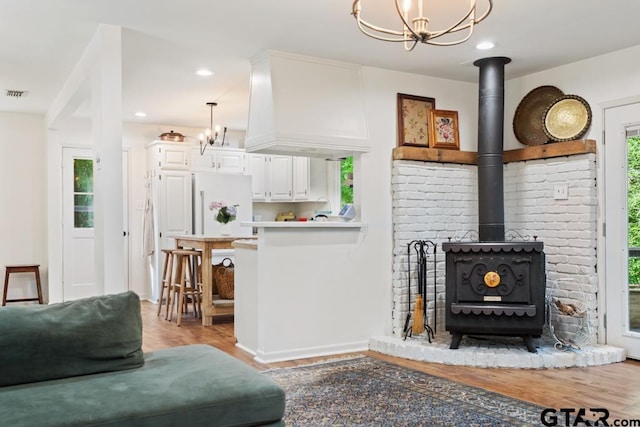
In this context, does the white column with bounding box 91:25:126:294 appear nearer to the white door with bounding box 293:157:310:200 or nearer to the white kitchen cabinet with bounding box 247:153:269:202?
the white kitchen cabinet with bounding box 247:153:269:202

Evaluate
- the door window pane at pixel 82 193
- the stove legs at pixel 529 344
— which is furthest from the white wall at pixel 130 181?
the stove legs at pixel 529 344

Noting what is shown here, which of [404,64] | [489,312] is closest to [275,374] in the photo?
[489,312]

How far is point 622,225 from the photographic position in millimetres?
4398

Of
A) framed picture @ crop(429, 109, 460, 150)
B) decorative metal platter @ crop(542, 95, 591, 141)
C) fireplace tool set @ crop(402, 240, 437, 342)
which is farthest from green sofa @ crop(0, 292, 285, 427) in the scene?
decorative metal platter @ crop(542, 95, 591, 141)

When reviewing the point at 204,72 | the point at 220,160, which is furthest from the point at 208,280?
the point at 220,160

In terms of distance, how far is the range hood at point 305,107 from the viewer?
4.38 metres

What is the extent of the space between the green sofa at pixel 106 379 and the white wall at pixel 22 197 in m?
5.59

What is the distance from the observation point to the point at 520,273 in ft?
13.8

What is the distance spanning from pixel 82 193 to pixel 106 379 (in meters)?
6.02

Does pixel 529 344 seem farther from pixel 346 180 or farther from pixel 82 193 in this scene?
pixel 82 193

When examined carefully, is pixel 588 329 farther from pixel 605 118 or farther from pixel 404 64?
pixel 404 64

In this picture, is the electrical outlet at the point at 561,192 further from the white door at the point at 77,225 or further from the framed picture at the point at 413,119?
the white door at the point at 77,225

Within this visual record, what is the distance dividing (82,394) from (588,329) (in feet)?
13.1

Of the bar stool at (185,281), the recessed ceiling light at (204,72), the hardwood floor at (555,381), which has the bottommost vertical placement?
the hardwood floor at (555,381)
